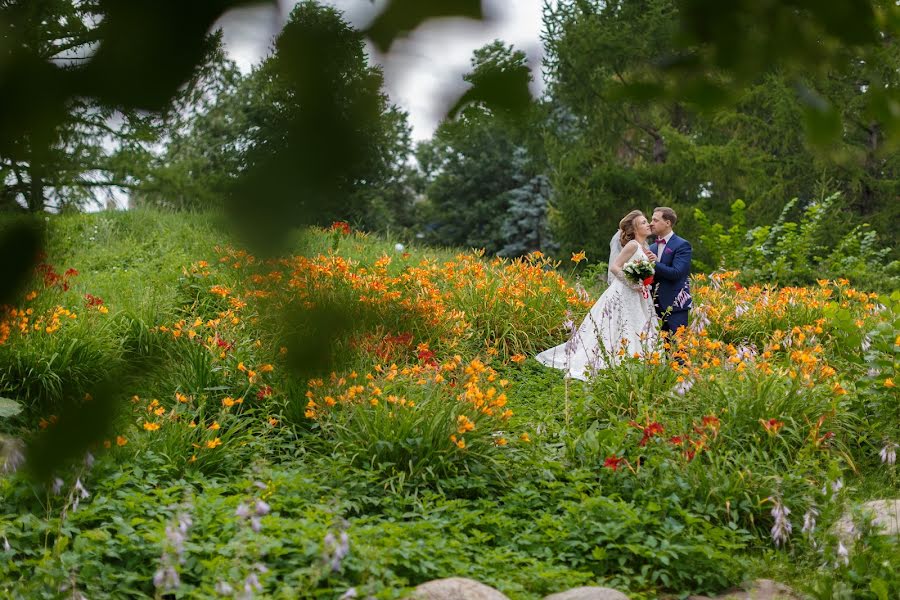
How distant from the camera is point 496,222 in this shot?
17.2 meters

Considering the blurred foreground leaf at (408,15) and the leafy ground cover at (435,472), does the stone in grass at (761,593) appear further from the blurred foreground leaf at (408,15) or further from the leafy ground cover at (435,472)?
the blurred foreground leaf at (408,15)

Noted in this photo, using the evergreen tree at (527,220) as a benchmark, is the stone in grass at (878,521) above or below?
below

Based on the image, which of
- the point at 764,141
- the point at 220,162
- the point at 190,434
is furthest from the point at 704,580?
the point at 764,141

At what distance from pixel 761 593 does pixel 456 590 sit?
1362 millimetres

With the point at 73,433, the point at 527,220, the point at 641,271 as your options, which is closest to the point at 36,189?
the point at 73,433

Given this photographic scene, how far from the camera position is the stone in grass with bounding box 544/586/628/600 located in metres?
2.93

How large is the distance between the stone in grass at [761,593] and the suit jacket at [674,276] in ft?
11.8

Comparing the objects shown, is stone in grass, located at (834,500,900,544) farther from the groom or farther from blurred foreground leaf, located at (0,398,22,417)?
blurred foreground leaf, located at (0,398,22,417)

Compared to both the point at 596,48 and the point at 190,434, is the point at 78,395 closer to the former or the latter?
the point at 596,48

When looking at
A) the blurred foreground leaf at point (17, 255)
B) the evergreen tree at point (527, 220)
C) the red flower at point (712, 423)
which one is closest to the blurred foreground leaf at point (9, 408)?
the blurred foreground leaf at point (17, 255)

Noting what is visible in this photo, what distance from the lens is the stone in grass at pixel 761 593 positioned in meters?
3.26

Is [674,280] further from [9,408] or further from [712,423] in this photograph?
[9,408]

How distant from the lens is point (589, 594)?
294cm

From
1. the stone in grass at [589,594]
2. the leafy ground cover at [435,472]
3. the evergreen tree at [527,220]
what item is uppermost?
the evergreen tree at [527,220]
